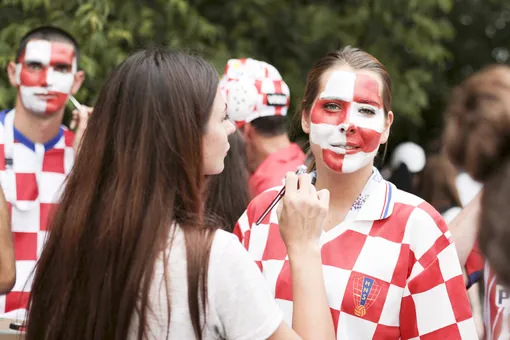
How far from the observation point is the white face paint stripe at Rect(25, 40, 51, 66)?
392 cm

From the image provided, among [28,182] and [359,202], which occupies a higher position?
[359,202]

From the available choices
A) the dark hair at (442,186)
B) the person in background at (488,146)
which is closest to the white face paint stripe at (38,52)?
the dark hair at (442,186)

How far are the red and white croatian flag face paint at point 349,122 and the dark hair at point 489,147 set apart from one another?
105 centimetres

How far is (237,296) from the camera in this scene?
1.71 m

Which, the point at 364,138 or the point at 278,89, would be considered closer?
the point at 364,138

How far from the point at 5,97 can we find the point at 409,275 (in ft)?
10.8

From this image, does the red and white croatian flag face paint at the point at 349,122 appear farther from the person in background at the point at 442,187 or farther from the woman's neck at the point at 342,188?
the person in background at the point at 442,187

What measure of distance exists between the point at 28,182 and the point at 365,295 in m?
2.01

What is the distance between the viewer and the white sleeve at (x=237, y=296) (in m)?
1.71

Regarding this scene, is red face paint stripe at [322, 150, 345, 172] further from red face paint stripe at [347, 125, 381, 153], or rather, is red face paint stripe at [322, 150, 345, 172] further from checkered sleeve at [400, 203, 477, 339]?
checkered sleeve at [400, 203, 477, 339]

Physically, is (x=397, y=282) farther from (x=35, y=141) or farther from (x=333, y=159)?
(x=35, y=141)

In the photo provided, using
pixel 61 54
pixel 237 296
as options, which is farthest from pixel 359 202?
pixel 61 54

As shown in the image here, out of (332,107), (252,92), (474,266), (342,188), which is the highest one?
(332,107)

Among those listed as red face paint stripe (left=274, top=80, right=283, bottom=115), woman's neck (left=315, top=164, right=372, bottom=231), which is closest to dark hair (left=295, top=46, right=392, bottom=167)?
woman's neck (left=315, top=164, right=372, bottom=231)
